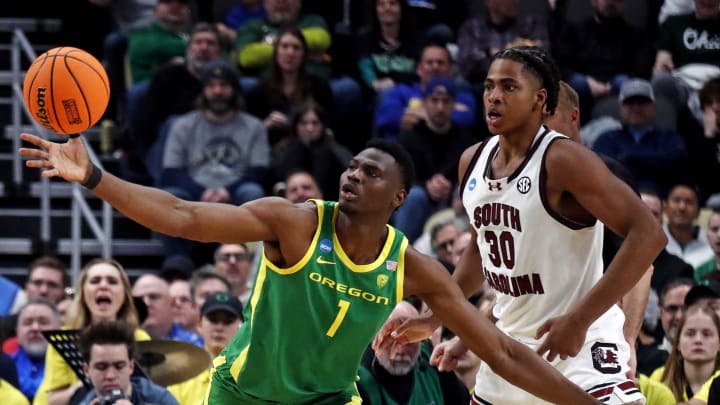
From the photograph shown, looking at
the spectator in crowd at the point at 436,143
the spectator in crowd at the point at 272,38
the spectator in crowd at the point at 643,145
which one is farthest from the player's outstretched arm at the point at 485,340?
the spectator in crowd at the point at 272,38

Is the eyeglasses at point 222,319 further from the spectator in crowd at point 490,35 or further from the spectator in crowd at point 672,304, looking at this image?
the spectator in crowd at point 490,35

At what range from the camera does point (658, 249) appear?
554cm

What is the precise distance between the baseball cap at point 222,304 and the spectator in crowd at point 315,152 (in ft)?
8.26

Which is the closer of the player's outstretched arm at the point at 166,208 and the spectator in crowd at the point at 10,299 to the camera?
the player's outstretched arm at the point at 166,208

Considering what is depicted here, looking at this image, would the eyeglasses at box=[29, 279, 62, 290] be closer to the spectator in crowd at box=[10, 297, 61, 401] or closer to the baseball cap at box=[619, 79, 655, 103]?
the spectator in crowd at box=[10, 297, 61, 401]

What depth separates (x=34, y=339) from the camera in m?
9.73

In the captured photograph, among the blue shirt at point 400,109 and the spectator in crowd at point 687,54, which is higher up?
the spectator in crowd at point 687,54

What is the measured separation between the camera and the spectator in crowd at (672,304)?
9.06m

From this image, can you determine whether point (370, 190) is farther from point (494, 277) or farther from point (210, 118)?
point (210, 118)

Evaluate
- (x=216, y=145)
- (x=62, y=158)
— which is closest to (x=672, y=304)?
(x=216, y=145)

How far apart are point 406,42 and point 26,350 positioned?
16.0 ft

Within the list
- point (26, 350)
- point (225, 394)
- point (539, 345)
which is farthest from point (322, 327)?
point (26, 350)

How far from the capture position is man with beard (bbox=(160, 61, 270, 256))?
1174 cm

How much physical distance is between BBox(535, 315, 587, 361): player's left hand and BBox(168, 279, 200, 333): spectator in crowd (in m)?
5.09
